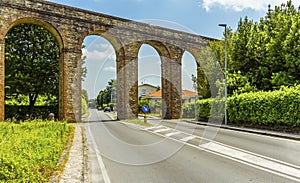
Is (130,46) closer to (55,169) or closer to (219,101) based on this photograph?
(219,101)

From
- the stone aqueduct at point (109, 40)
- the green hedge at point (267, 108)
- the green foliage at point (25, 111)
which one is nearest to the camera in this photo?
the green hedge at point (267, 108)

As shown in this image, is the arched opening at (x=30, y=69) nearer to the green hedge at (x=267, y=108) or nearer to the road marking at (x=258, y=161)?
the green hedge at (x=267, y=108)

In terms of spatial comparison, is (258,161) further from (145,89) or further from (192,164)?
(145,89)

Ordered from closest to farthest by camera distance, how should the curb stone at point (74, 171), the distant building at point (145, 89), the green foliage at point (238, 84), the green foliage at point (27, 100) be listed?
1. the curb stone at point (74, 171)
2. the green foliage at point (238, 84)
3. the green foliage at point (27, 100)
4. the distant building at point (145, 89)

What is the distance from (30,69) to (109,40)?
25.7 feet

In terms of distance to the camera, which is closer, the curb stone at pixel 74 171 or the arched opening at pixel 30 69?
the curb stone at pixel 74 171

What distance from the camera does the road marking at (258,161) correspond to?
6.00 m

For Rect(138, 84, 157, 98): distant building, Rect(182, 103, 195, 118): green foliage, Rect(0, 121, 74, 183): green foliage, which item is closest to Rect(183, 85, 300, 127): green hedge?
Rect(182, 103, 195, 118): green foliage

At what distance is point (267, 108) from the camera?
15672mm

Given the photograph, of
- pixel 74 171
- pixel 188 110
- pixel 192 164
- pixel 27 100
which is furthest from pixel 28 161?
pixel 188 110

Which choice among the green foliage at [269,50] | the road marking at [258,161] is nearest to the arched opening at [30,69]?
the green foliage at [269,50]

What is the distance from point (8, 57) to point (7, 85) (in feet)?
7.94

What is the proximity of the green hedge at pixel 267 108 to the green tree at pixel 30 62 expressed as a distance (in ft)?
52.9

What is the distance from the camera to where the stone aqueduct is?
68.5 ft
